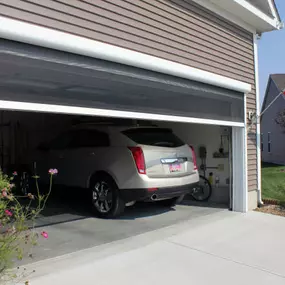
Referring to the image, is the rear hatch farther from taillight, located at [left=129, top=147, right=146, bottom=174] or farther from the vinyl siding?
the vinyl siding

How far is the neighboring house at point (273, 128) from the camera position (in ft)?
75.8

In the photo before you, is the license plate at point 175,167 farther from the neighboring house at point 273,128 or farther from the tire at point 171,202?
the neighboring house at point 273,128

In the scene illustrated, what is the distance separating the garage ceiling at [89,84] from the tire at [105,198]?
1890 mm

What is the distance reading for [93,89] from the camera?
418cm

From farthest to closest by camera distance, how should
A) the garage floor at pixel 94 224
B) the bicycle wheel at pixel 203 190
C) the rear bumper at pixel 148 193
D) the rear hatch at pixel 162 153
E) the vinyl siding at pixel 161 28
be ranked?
the bicycle wheel at pixel 203 190
the rear hatch at pixel 162 153
the rear bumper at pixel 148 193
the garage floor at pixel 94 224
the vinyl siding at pixel 161 28


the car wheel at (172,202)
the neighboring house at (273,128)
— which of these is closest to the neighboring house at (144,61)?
the car wheel at (172,202)

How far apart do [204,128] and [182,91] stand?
2.78m

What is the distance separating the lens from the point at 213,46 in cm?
670

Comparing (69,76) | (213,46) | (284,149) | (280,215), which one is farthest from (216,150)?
(284,149)

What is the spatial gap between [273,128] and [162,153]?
64.8 feet

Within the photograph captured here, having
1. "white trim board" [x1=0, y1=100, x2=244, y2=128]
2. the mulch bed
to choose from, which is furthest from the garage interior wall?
"white trim board" [x1=0, y1=100, x2=244, y2=128]

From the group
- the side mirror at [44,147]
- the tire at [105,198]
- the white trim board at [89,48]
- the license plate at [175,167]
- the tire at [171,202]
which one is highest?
the white trim board at [89,48]

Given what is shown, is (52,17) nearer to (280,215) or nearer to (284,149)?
(280,215)

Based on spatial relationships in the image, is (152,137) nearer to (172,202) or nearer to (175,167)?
(175,167)
